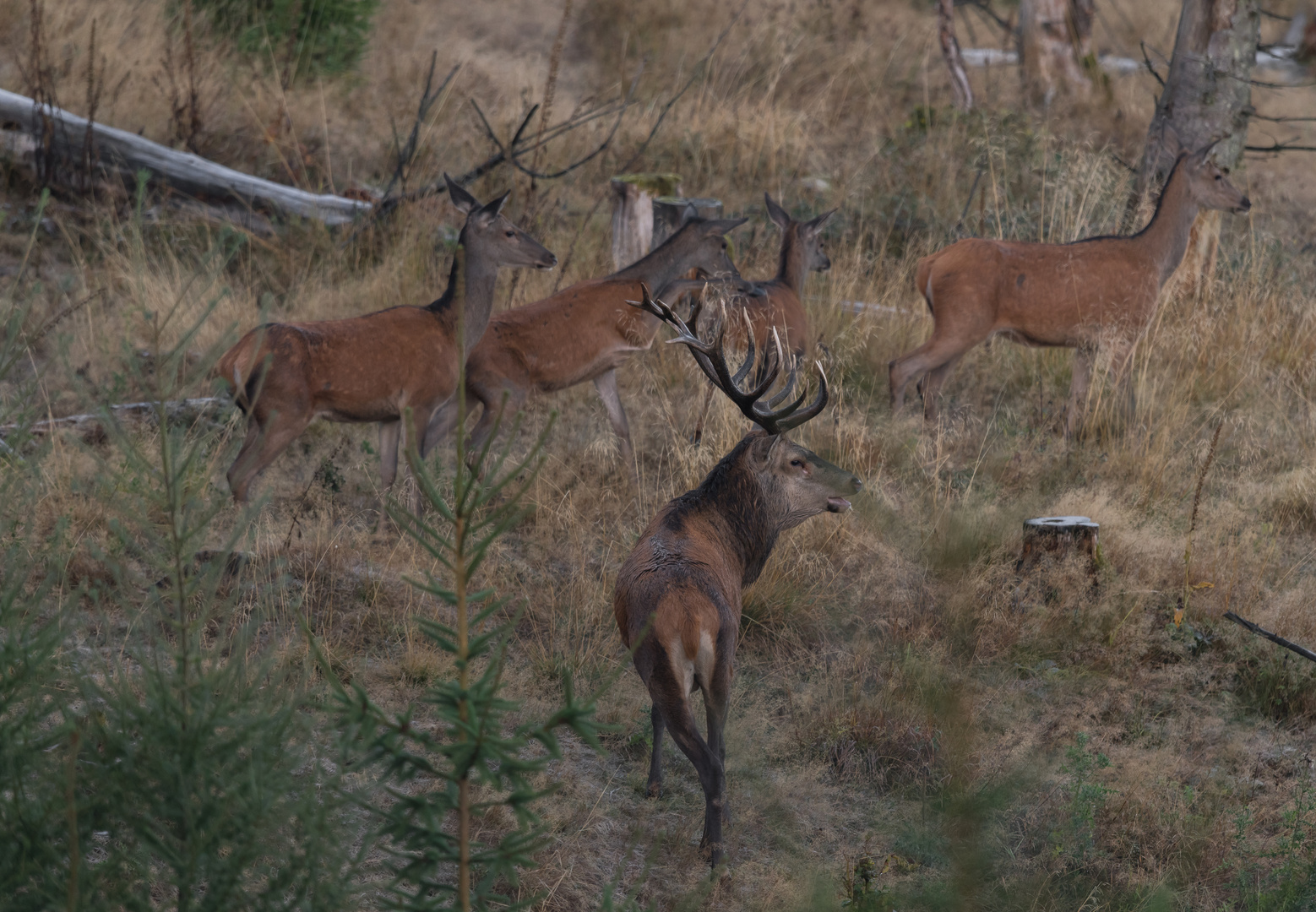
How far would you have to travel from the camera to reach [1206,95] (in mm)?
9195

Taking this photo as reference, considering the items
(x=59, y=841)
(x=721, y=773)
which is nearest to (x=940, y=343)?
(x=721, y=773)

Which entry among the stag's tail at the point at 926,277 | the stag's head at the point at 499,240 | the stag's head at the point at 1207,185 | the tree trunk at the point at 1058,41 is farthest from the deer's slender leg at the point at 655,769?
the tree trunk at the point at 1058,41

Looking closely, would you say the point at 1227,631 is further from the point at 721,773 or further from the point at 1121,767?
the point at 721,773

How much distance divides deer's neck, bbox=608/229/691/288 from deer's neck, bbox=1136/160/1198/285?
9.02 feet

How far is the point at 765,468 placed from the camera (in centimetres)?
504

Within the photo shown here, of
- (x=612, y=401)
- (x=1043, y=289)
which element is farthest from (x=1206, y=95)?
(x=612, y=401)

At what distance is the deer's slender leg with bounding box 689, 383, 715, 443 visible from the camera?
6691 mm

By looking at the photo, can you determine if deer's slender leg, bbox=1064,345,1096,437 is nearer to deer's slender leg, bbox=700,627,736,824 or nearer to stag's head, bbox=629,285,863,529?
stag's head, bbox=629,285,863,529

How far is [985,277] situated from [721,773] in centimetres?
436

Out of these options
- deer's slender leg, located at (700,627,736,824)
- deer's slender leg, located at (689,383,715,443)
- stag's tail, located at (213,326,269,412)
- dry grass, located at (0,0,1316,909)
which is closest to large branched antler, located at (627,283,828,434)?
dry grass, located at (0,0,1316,909)

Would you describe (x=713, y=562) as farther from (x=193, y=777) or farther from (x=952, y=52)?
(x=952, y=52)

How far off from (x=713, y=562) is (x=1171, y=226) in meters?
4.88

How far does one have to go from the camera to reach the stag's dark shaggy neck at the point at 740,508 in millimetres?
4875

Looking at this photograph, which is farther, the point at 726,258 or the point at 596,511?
the point at 726,258
